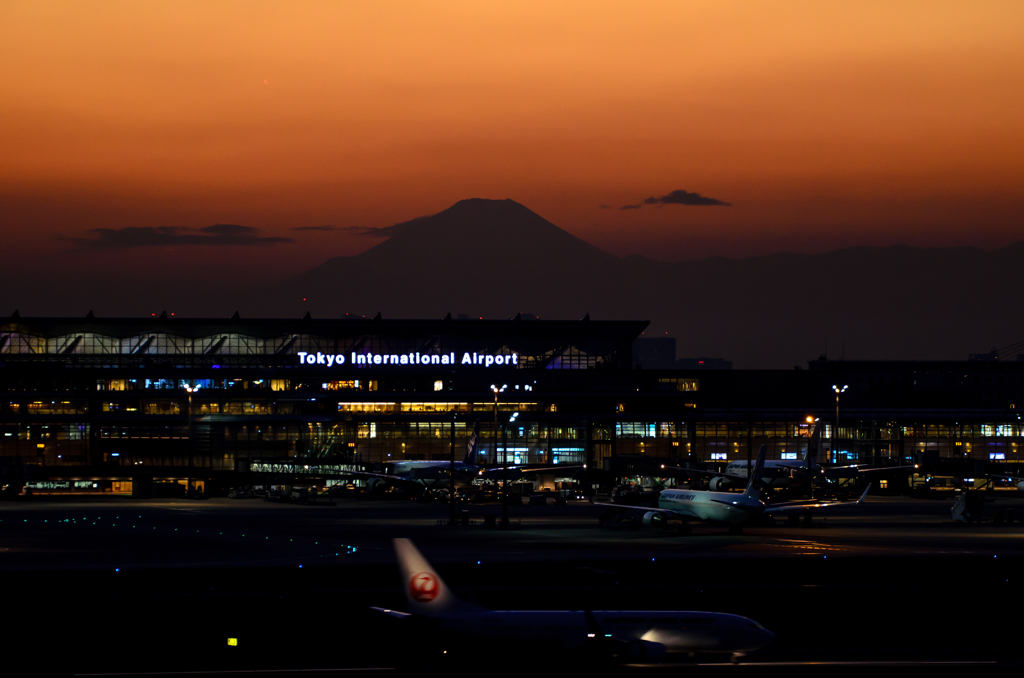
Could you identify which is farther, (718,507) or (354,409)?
(354,409)

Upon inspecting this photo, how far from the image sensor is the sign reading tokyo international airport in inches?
7530

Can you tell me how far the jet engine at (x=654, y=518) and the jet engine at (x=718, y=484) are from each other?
109ft

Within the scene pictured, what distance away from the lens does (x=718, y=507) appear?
71.9m

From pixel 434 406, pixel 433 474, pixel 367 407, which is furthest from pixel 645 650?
pixel 367 407

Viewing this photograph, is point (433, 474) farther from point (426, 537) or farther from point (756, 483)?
point (756, 483)

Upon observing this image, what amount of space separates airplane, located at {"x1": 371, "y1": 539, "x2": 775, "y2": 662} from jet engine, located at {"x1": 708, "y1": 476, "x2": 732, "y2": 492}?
76123 mm

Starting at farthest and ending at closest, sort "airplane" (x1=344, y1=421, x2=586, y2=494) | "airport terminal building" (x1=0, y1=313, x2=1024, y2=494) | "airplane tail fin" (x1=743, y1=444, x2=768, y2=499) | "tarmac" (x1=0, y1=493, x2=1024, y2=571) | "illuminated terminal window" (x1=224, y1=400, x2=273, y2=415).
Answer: "illuminated terminal window" (x1=224, y1=400, x2=273, y2=415) → "airport terminal building" (x1=0, y1=313, x2=1024, y2=494) → "airplane" (x1=344, y1=421, x2=586, y2=494) → "airplane tail fin" (x1=743, y1=444, x2=768, y2=499) → "tarmac" (x1=0, y1=493, x2=1024, y2=571)

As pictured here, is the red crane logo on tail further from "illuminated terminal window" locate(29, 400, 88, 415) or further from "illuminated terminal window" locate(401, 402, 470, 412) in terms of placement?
"illuminated terminal window" locate(29, 400, 88, 415)

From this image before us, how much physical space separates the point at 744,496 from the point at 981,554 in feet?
53.4

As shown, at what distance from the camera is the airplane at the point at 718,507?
234 feet

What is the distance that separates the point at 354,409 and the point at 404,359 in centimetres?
1339

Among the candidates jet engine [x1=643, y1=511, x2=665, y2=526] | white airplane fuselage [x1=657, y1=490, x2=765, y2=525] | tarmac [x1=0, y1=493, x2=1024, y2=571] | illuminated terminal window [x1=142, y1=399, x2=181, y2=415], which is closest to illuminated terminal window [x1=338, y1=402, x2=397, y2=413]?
illuminated terminal window [x1=142, y1=399, x2=181, y2=415]

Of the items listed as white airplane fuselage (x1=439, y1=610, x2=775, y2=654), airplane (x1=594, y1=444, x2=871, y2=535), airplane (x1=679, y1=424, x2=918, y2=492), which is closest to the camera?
white airplane fuselage (x1=439, y1=610, x2=775, y2=654)

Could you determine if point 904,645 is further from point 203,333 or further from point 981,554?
point 203,333
